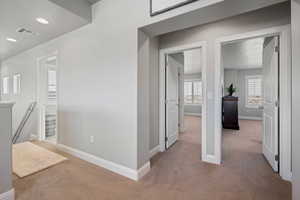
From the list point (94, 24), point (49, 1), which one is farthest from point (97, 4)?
point (49, 1)

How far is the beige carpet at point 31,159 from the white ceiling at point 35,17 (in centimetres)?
246

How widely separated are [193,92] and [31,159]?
792 centimetres

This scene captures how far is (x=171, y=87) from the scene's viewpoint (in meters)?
3.26

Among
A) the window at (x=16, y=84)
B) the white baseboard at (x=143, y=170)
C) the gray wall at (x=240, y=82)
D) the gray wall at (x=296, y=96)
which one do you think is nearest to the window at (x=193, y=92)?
the gray wall at (x=240, y=82)

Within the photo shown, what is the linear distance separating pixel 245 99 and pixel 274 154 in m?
5.98

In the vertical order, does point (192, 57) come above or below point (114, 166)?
above

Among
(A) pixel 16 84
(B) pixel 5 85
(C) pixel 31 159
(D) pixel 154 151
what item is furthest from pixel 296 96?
(B) pixel 5 85

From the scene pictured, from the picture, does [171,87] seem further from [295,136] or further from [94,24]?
[295,136]

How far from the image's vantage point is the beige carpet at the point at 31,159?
2.21 metres

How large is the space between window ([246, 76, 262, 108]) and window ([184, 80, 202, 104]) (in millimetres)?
2358

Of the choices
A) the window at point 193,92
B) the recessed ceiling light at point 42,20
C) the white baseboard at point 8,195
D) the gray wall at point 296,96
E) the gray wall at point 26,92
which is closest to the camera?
the gray wall at point 296,96

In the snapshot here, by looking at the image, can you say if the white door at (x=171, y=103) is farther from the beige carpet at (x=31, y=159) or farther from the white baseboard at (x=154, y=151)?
the beige carpet at (x=31, y=159)

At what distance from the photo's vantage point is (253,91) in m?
7.07

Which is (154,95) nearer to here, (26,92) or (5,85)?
(26,92)
